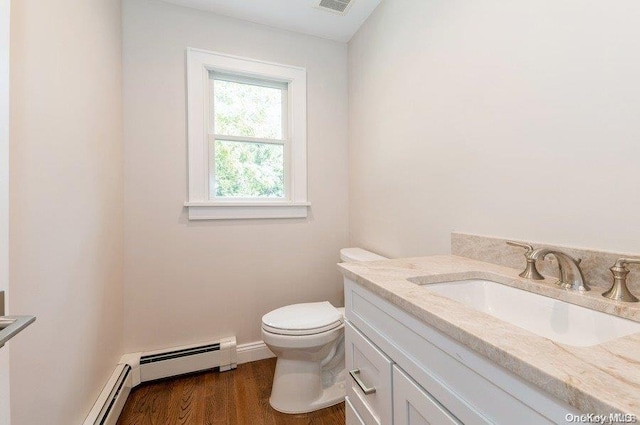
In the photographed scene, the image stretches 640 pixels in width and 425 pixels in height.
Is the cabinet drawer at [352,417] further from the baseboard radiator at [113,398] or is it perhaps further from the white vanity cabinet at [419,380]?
the baseboard radiator at [113,398]

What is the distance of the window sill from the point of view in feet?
5.95

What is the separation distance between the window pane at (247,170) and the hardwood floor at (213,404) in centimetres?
122

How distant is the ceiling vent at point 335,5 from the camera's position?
1.74 meters

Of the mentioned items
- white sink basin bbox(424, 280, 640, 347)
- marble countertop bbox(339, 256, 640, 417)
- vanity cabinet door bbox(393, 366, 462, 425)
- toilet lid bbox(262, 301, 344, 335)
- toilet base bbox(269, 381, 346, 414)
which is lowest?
toilet base bbox(269, 381, 346, 414)

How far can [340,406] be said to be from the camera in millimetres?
1502

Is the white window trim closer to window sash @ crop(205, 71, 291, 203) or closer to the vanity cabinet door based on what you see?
window sash @ crop(205, 71, 291, 203)

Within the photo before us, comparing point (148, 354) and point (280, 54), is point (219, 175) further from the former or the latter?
point (148, 354)

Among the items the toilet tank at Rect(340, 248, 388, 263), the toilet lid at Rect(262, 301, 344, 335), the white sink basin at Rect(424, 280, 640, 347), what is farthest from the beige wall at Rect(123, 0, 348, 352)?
the white sink basin at Rect(424, 280, 640, 347)

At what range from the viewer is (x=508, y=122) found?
990 mm

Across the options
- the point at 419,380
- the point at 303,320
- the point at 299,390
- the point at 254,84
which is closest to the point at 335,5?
the point at 254,84

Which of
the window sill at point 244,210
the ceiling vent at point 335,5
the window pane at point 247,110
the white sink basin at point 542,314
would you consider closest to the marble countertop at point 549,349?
the white sink basin at point 542,314

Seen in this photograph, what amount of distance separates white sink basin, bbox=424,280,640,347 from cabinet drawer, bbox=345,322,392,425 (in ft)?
0.95

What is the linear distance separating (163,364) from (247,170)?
1384 millimetres

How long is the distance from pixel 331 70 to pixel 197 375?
7.98 feet
